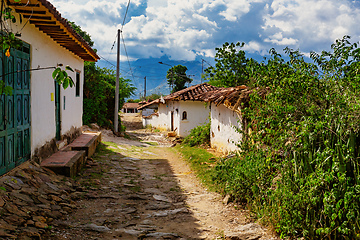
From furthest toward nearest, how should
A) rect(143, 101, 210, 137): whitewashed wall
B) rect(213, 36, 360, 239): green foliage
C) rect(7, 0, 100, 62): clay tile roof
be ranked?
rect(143, 101, 210, 137): whitewashed wall < rect(7, 0, 100, 62): clay tile roof < rect(213, 36, 360, 239): green foliage

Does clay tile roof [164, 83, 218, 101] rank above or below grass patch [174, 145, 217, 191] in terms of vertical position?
above

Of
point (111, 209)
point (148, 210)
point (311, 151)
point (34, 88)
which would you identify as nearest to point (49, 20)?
point (34, 88)

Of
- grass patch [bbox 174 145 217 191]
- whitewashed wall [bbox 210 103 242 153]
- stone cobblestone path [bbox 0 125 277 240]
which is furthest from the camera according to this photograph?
whitewashed wall [bbox 210 103 242 153]

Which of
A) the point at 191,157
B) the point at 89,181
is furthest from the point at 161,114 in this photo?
the point at 89,181

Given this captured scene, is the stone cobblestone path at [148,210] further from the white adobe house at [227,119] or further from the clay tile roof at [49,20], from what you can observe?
the clay tile roof at [49,20]

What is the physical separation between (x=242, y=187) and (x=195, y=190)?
185 centimetres

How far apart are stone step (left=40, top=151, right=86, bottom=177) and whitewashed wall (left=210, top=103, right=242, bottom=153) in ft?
15.0

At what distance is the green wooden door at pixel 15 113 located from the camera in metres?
5.42

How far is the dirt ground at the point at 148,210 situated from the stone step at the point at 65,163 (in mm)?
301

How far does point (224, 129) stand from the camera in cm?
1123

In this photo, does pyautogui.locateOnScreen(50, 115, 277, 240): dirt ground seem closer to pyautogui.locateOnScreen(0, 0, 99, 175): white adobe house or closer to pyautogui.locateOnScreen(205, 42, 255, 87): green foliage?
pyautogui.locateOnScreen(0, 0, 99, 175): white adobe house

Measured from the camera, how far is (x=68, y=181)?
6699 mm

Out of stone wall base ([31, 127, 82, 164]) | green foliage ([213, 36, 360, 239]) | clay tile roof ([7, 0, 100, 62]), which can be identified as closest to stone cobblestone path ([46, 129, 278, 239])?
green foliage ([213, 36, 360, 239])

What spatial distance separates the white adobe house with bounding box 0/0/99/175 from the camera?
5530 mm
